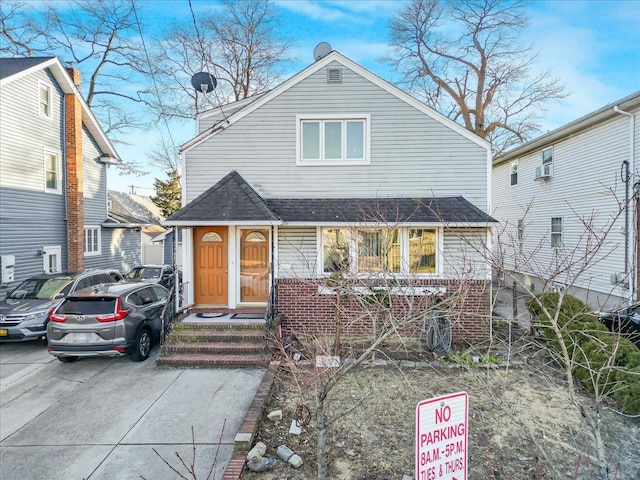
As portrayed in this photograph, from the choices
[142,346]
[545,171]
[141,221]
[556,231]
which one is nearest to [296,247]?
[142,346]

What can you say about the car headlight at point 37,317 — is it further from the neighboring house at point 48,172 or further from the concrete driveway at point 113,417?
the neighboring house at point 48,172

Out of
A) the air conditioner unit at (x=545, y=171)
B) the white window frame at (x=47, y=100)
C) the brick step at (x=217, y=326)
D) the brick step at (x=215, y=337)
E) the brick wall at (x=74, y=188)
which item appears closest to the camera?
the brick step at (x=215, y=337)

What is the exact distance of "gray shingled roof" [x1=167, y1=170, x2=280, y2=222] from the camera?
847cm

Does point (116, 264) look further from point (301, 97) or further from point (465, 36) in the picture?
point (465, 36)

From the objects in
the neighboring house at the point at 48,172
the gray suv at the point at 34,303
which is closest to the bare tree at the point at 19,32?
the neighboring house at the point at 48,172

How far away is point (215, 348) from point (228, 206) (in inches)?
130

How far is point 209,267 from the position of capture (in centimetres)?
993

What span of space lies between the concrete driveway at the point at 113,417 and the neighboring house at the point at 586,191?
6982 millimetres

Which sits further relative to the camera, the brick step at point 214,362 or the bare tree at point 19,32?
the bare tree at point 19,32

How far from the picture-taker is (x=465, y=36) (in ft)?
77.9

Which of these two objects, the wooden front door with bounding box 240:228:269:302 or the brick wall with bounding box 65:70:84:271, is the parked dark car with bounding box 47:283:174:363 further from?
the brick wall with bounding box 65:70:84:271

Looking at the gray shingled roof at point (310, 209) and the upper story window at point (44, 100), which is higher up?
the upper story window at point (44, 100)

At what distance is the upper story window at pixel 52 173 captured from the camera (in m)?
14.4

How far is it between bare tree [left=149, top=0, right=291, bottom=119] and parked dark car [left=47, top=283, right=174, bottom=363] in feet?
55.2
